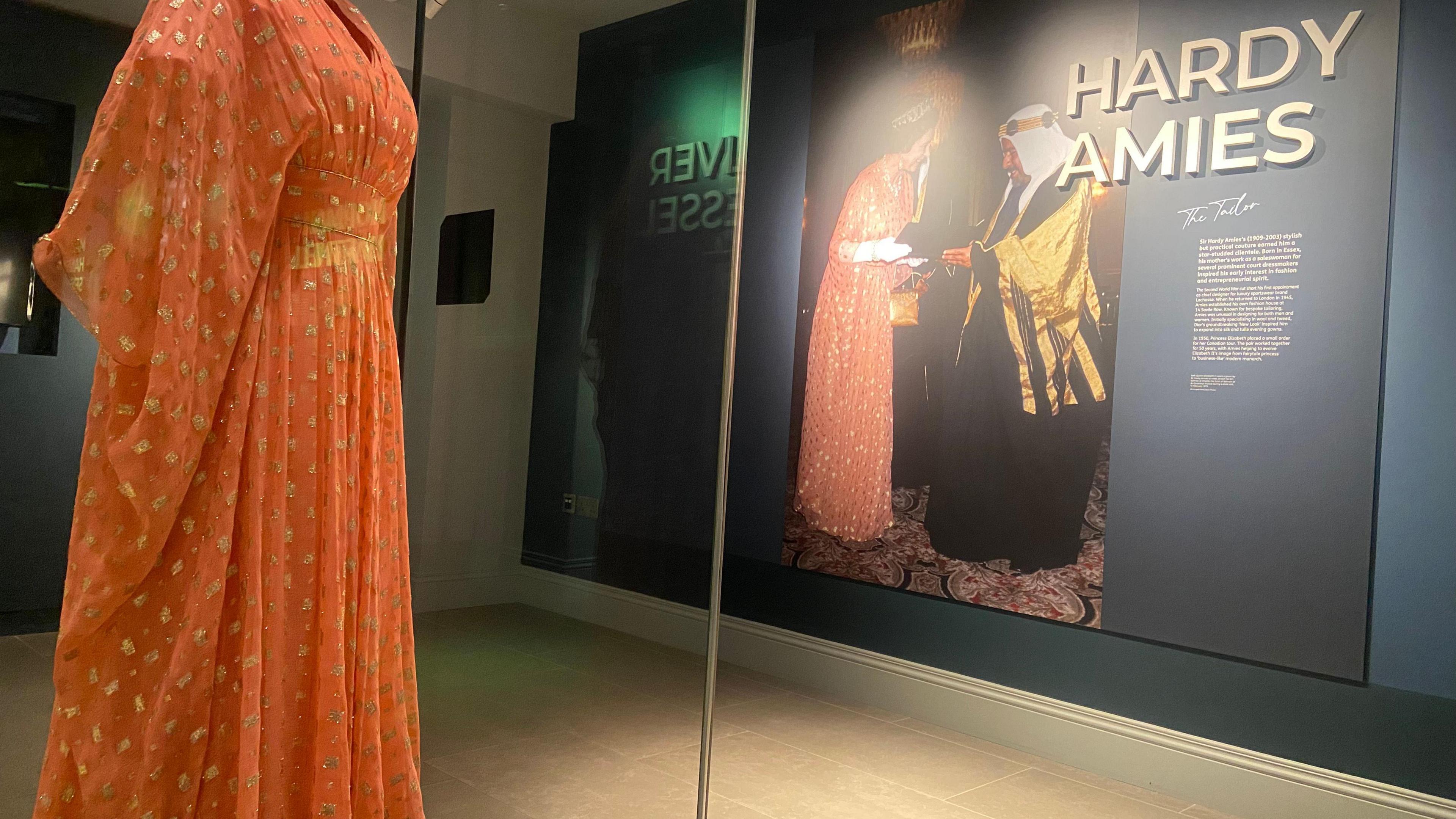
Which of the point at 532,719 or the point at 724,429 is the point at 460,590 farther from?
the point at 724,429

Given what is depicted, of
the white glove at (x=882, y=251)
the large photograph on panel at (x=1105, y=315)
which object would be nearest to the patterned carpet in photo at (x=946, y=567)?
the large photograph on panel at (x=1105, y=315)

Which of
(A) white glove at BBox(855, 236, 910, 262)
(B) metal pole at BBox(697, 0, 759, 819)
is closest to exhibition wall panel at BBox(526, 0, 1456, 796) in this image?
(A) white glove at BBox(855, 236, 910, 262)

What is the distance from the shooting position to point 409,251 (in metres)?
1.41

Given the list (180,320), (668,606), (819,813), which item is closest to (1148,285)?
(819,813)

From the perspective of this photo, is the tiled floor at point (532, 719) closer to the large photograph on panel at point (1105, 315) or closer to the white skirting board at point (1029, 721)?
the white skirting board at point (1029, 721)

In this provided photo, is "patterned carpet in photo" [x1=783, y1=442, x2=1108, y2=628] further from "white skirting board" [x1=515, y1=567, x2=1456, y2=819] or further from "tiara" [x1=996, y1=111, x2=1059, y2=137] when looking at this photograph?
"tiara" [x1=996, y1=111, x2=1059, y2=137]

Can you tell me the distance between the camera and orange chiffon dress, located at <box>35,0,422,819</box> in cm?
103

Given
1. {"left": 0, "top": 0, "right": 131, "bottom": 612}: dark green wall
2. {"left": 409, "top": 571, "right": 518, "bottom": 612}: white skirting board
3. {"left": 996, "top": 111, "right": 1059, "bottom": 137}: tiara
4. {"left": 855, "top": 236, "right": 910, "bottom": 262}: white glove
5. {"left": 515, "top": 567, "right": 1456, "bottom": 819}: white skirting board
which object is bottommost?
{"left": 515, "top": 567, "right": 1456, "bottom": 819}: white skirting board

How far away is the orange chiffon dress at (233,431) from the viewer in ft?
3.39

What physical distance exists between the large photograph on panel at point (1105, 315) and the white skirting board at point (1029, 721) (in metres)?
0.30

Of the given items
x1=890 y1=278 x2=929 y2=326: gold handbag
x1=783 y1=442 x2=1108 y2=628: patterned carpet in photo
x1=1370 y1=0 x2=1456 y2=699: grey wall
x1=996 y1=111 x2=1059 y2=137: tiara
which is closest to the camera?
x1=1370 y1=0 x2=1456 y2=699: grey wall

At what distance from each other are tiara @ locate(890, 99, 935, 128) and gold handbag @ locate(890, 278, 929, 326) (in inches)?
24.0

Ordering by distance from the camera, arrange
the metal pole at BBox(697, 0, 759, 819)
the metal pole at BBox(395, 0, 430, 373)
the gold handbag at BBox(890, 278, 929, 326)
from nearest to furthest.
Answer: the metal pole at BBox(395, 0, 430, 373) → the metal pole at BBox(697, 0, 759, 819) → the gold handbag at BBox(890, 278, 929, 326)

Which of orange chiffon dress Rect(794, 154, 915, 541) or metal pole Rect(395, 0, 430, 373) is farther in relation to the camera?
orange chiffon dress Rect(794, 154, 915, 541)
